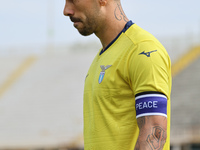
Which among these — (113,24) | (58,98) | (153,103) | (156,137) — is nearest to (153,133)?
(156,137)

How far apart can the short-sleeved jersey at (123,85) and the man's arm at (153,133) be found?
0.12 metres

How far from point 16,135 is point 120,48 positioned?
44.4ft

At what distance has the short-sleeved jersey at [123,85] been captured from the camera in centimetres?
212

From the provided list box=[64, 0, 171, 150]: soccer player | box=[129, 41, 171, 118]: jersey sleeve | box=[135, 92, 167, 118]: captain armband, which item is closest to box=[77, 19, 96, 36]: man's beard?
box=[64, 0, 171, 150]: soccer player

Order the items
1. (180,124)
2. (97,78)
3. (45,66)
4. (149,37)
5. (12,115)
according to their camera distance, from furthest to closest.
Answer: (45,66)
(12,115)
(180,124)
(97,78)
(149,37)

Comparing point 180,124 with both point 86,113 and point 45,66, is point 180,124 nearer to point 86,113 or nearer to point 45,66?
point 45,66

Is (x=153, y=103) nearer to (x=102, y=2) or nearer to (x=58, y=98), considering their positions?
(x=102, y=2)

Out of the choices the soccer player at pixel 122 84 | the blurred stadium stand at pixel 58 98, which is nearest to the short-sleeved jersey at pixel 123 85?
the soccer player at pixel 122 84

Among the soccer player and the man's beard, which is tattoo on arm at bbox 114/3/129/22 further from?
the man's beard

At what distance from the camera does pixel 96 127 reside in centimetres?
240

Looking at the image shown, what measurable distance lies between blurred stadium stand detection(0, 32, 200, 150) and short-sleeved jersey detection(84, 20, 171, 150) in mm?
11638

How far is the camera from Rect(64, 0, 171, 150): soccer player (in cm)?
Answer: 210

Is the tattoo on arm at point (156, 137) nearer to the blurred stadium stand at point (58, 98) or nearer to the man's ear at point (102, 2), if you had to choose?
the man's ear at point (102, 2)

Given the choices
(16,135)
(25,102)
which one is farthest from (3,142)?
(25,102)
